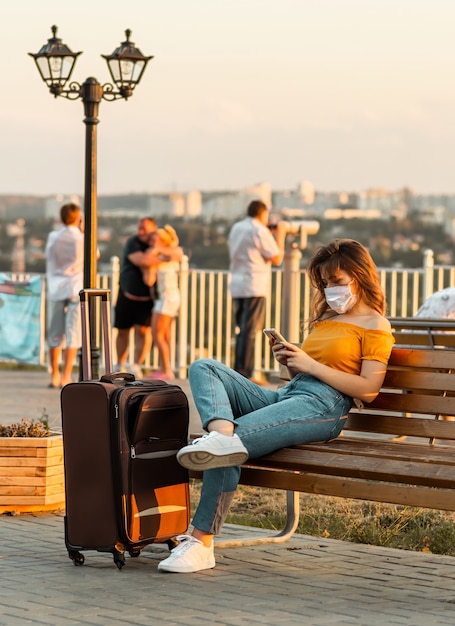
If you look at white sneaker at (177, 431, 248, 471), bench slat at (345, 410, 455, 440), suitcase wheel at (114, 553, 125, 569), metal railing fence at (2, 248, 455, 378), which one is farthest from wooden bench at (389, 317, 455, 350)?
metal railing fence at (2, 248, 455, 378)

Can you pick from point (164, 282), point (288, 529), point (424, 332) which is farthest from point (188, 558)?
point (164, 282)

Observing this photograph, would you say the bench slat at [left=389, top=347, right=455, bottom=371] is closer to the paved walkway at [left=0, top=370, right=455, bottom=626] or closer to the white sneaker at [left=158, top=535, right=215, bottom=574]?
the paved walkway at [left=0, top=370, right=455, bottom=626]

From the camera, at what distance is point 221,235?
227 feet

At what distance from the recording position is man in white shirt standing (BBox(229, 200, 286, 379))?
46.1ft

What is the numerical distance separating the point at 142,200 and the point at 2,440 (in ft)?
194

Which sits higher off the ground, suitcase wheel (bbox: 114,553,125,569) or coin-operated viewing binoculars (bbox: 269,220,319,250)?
coin-operated viewing binoculars (bbox: 269,220,319,250)

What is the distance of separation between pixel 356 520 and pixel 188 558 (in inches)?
65.1

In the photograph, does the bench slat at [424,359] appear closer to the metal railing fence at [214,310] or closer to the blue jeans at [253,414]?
the blue jeans at [253,414]

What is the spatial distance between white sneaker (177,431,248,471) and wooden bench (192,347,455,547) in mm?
201

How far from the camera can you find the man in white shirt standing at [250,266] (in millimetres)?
14055

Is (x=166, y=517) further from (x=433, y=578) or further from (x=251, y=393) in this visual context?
(x=433, y=578)

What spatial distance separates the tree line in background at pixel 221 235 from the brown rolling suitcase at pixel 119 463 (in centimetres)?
5961

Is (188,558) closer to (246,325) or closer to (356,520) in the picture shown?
(356,520)

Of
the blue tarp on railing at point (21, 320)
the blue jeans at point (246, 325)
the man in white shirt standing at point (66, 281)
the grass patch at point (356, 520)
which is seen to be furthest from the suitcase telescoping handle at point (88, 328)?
the blue tarp on railing at point (21, 320)
